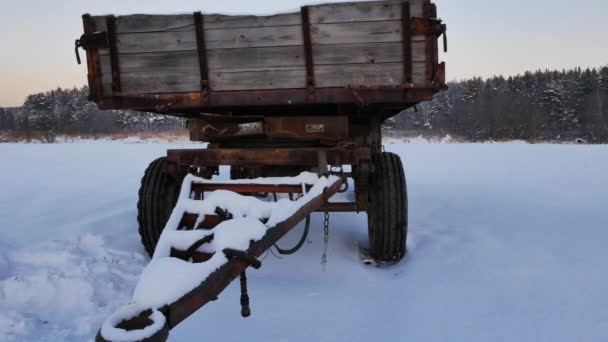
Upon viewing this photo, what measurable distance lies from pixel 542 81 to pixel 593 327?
7784 cm

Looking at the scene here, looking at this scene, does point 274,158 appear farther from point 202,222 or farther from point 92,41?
point 92,41

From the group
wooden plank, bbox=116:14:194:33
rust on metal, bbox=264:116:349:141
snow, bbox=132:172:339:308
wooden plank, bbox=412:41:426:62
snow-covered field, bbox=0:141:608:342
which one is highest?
wooden plank, bbox=116:14:194:33

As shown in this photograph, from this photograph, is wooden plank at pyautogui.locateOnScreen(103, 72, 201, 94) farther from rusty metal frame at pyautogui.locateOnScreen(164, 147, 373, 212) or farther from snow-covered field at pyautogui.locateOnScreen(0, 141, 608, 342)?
snow-covered field at pyautogui.locateOnScreen(0, 141, 608, 342)

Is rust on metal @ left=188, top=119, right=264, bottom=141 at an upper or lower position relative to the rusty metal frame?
upper

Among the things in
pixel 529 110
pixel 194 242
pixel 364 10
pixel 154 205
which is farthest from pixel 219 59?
pixel 529 110

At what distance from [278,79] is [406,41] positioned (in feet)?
3.28

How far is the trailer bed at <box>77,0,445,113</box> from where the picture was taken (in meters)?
3.21

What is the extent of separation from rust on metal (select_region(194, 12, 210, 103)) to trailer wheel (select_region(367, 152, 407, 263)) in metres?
1.59

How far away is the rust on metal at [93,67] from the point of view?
11.4 feet

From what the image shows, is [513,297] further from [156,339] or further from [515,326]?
[156,339]

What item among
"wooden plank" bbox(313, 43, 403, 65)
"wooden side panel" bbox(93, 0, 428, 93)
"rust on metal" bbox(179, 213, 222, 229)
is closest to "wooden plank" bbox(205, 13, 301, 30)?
"wooden side panel" bbox(93, 0, 428, 93)

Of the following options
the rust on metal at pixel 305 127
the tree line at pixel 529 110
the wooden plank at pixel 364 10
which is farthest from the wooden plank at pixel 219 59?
the tree line at pixel 529 110

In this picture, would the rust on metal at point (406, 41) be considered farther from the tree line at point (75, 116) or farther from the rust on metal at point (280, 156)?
the tree line at point (75, 116)

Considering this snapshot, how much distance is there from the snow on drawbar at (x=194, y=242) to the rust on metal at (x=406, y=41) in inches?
38.6
